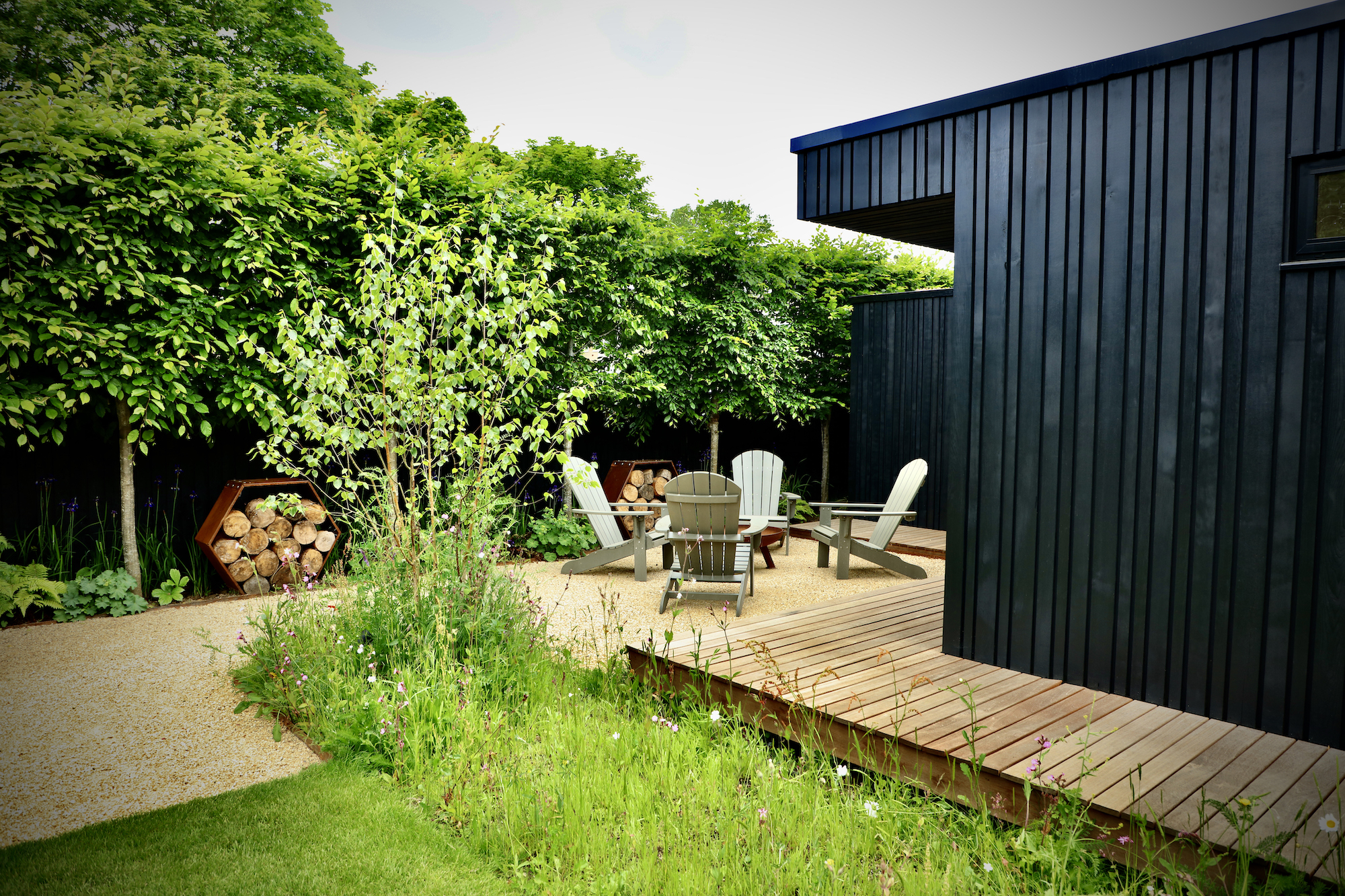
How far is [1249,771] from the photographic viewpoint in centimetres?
217

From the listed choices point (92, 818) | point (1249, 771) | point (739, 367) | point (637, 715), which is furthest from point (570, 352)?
point (1249, 771)

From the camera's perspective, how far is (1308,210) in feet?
7.94

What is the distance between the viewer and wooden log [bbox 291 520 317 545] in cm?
547

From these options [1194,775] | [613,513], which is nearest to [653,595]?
[613,513]

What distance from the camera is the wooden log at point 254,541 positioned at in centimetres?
527

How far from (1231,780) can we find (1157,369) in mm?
1415

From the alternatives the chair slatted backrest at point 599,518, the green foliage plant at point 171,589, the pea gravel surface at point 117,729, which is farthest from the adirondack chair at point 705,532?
the green foliage plant at point 171,589

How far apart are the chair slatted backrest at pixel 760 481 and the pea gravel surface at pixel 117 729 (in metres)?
4.39

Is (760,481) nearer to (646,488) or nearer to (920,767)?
(646,488)

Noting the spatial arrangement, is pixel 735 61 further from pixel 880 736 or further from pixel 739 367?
pixel 880 736

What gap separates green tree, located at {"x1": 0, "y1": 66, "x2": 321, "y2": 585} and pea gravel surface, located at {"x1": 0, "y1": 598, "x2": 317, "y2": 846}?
3.63 feet

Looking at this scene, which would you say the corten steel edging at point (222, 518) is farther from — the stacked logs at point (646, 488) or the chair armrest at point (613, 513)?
the stacked logs at point (646, 488)

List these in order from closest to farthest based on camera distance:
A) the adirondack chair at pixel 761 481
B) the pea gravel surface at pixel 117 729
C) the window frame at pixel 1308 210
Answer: the window frame at pixel 1308 210 < the pea gravel surface at pixel 117 729 < the adirondack chair at pixel 761 481

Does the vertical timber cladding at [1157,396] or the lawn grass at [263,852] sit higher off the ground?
the vertical timber cladding at [1157,396]
